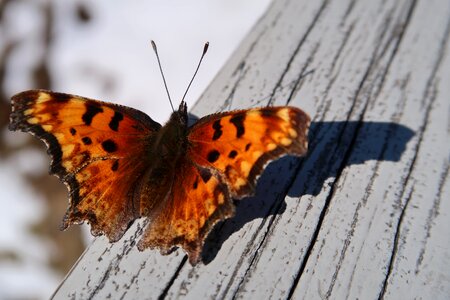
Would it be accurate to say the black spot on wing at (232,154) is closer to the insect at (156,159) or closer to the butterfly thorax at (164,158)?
the insect at (156,159)

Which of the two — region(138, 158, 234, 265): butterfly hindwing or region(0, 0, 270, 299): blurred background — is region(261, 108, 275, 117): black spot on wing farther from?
region(0, 0, 270, 299): blurred background

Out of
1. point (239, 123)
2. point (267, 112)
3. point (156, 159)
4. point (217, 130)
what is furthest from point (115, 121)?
point (267, 112)

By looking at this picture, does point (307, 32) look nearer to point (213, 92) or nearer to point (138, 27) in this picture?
point (213, 92)

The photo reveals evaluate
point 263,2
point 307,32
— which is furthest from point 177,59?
point 307,32

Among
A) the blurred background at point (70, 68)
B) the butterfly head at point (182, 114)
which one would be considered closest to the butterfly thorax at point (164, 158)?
the butterfly head at point (182, 114)

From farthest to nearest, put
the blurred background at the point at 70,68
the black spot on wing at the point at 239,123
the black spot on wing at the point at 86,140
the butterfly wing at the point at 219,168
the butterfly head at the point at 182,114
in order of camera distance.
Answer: the blurred background at the point at 70,68 < the butterfly head at the point at 182,114 < the black spot on wing at the point at 86,140 < the black spot on wing at the point at 239,123 < the butterfly wing at the point at 219,168

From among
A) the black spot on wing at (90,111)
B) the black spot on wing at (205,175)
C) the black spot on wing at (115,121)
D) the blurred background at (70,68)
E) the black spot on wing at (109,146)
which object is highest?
the black spot on wing at (90,111)
